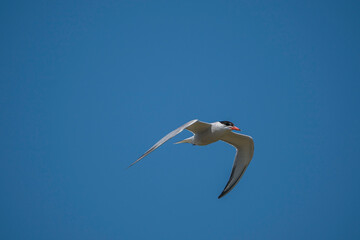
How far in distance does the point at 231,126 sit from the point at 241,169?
216cm

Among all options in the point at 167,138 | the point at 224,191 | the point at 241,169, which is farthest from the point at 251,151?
the point at 167,138

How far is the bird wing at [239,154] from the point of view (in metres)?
11.0

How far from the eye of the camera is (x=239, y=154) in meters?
11.4

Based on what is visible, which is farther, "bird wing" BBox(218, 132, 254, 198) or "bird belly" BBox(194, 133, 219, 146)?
"bird wing" BBox(218, 132, 254, 198)

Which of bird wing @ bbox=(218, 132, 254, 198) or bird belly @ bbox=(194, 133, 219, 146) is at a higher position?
bird belly @ bbox=(194, 133, 219, 146)

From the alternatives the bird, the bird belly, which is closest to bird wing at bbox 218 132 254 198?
the bird

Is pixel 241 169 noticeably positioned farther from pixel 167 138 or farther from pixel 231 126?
pixel 167 138

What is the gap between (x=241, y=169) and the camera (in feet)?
36.7

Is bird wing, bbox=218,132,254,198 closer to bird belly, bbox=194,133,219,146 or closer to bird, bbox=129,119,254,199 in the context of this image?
bird, bbox=129,119,254,199

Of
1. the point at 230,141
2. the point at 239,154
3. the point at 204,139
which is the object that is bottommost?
the point at 239,154

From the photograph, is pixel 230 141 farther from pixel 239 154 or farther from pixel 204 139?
pixel 204 139

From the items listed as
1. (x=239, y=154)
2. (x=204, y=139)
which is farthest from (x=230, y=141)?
(x=204, y=139)

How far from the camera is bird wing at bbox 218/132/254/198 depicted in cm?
1099

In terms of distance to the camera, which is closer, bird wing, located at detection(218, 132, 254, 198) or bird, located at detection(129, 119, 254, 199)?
bird, located at detection(129, 119, 254, 199)
